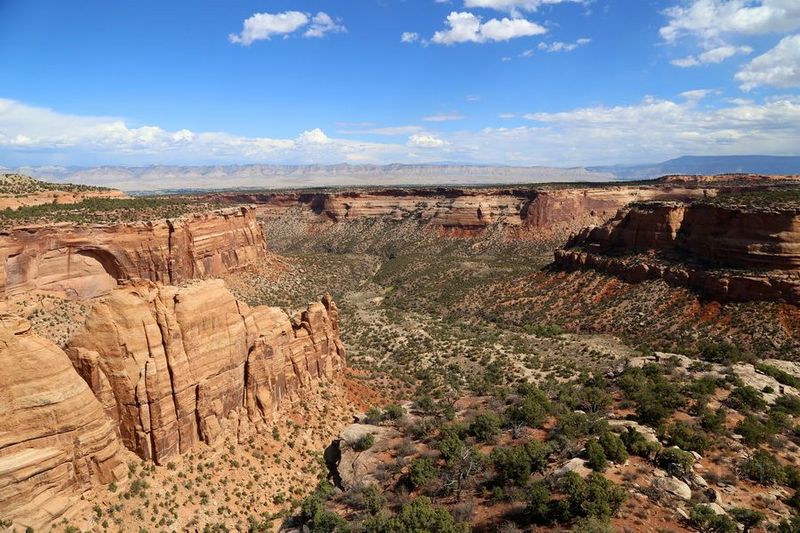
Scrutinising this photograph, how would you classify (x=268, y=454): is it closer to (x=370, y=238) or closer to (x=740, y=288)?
→ (x=740, y=288)

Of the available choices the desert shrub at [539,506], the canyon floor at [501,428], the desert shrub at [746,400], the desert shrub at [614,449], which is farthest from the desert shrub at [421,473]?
the desert shrub at [746,400]

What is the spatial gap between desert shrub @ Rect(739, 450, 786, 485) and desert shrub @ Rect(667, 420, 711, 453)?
63.2 inches

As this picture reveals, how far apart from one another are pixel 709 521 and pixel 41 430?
80.1 feet

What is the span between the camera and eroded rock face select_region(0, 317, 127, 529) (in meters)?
17.5

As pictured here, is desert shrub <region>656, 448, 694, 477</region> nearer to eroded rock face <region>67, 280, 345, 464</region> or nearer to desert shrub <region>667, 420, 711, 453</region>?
desert shrub <region>667, 420, 711, 453</region>

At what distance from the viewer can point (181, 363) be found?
23.3m

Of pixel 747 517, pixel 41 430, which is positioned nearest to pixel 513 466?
pixel 747 517

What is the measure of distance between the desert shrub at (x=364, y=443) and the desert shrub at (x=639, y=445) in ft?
42.4

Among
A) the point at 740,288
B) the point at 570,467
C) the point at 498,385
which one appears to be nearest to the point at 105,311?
the point at 570,467

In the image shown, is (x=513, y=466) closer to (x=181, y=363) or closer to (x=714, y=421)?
(x=714, y=421)

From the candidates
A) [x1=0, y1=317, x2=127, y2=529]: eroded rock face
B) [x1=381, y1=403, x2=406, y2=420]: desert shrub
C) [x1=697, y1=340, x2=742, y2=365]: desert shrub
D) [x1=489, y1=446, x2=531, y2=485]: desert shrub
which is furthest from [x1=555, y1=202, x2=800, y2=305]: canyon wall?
[x1=0, y1=317, x2=127, y2=529]: eroded rock face

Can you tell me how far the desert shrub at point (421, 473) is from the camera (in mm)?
22375

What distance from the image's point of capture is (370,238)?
5157 inches

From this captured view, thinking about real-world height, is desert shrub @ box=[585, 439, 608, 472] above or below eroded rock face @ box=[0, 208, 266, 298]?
below
